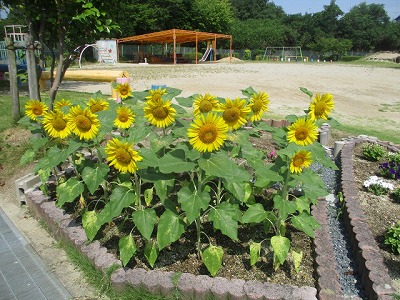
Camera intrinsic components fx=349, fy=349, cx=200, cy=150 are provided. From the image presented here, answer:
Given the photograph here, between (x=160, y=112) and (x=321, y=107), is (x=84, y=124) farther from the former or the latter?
(x=321, y=107)

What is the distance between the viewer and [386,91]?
525 inches

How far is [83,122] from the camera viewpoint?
2.41m

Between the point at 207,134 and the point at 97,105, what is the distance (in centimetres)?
144

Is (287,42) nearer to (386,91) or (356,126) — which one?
(386,91)

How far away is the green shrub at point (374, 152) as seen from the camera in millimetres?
4656

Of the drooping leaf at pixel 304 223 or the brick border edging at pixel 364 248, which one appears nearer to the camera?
the brick border edging at pixel 364 248

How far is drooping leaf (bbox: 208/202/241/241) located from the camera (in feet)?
6.93

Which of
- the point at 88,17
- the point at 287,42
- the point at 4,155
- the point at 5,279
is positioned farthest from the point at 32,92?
the point at 287,42


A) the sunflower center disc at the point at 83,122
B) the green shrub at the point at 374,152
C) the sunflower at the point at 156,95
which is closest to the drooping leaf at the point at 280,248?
the sunflower at the point at 156,95

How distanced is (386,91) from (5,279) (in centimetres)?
1413

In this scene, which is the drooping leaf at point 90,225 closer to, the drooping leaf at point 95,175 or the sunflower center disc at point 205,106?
the drooping leaf at point 95,175

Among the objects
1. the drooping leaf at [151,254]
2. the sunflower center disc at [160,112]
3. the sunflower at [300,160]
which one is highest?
the sunflower center disc at [160,112]

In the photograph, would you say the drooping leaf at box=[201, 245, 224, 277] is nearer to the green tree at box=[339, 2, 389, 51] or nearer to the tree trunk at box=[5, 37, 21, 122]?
the tree trunk at box=[5, 37, 21, 122]

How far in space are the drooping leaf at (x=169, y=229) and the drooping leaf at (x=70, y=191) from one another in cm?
89
